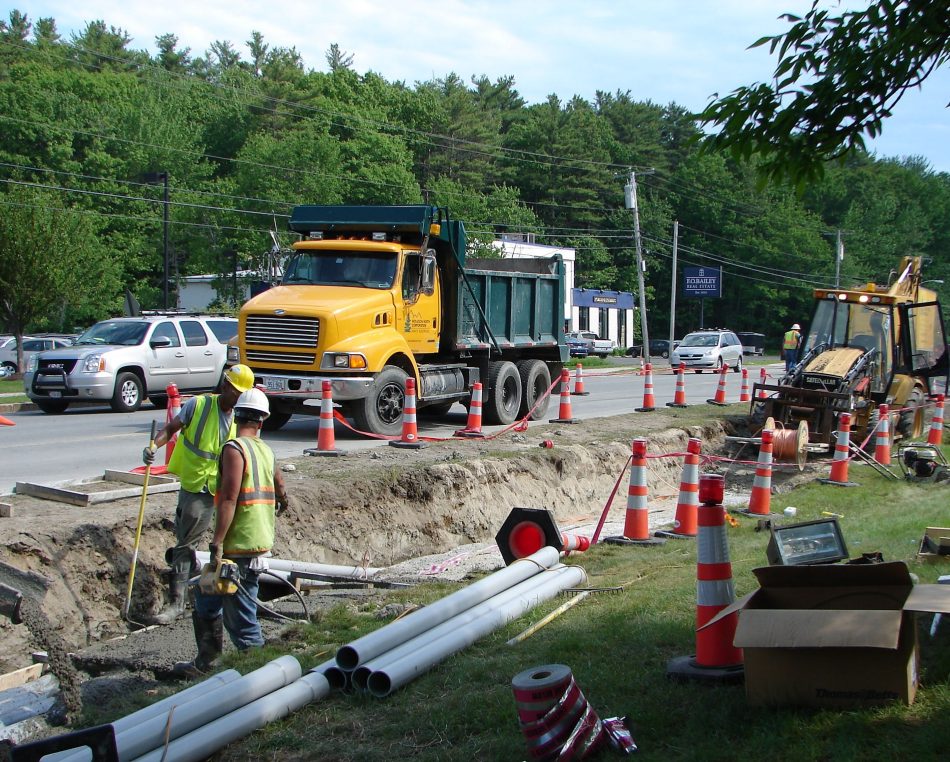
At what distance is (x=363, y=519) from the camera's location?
1076 centimetres

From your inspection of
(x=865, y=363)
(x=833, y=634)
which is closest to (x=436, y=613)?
(x=833, y=634)

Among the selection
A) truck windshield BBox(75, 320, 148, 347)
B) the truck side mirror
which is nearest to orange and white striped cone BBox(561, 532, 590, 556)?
the truck side mirror

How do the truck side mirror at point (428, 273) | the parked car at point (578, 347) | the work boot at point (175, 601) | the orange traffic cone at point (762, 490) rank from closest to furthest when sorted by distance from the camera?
the work boot at point (175, 601) → the orange traffic cone at point (762, 490) → the truck side mirror at point (428, 273) → the parked car at point (578, 347)

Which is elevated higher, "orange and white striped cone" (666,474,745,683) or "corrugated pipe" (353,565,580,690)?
"orange and white striped cone" (666,474,745,683)

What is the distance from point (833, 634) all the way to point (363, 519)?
23.6 feet

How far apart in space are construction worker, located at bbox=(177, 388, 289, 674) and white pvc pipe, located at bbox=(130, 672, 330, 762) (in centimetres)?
106

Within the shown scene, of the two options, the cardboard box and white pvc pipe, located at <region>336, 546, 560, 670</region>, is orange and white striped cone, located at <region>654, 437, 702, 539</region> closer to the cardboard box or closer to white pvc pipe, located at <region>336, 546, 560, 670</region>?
white pvc pipe, located at <region>336, 546, 560, 670</region>

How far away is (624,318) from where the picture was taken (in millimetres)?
83375

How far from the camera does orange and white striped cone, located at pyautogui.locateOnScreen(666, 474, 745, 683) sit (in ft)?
16.1

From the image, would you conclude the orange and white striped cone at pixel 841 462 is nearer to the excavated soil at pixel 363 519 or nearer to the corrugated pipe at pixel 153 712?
the excavated soil at pixel 363 519

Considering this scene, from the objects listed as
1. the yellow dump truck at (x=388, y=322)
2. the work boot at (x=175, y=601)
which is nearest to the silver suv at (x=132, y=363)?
the yellow dump truck at (x=388, y=322)

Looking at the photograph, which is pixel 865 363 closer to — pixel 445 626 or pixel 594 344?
pixel 445 626

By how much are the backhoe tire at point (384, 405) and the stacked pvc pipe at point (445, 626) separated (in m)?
7.28

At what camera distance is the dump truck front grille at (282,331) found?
1429 centimetres
